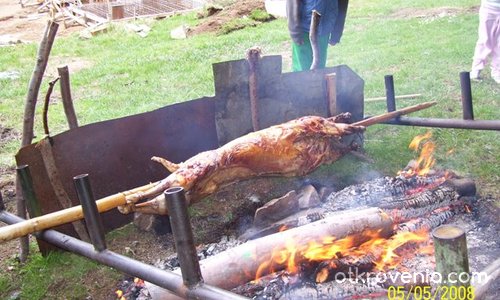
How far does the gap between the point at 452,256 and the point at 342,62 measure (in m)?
7.67

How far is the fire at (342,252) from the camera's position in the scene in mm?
2916

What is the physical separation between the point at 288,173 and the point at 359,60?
548 cm

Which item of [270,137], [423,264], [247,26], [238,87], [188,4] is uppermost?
[188,4]

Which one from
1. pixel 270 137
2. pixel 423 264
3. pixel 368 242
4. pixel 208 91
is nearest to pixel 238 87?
pixel 270 137

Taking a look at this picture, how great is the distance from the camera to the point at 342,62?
29.5 ft

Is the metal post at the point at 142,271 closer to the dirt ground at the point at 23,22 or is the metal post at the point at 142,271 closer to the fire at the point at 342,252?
the fire at the point at 342,252

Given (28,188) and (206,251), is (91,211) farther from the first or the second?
(206,251)

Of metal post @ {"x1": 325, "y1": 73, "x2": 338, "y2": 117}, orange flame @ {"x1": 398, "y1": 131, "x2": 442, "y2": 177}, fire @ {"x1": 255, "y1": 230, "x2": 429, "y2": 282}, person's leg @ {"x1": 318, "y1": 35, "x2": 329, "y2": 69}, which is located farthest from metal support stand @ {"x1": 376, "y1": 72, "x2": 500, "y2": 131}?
person's leg @ {"x1": 318, "y1": 35, "x2": 329, "y2": 69}

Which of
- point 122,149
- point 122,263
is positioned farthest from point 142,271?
point 122,149

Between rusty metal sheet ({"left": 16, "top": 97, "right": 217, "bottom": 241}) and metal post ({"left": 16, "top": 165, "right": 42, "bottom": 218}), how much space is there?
0.38 m

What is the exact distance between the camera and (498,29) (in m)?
7.25

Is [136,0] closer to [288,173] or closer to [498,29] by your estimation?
[498,29]

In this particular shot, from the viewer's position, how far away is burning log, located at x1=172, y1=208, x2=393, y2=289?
2.83 meters

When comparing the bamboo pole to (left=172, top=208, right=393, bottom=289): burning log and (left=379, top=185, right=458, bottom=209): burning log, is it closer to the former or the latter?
(left=172, top=208, right=393, bottom=289): burning log
